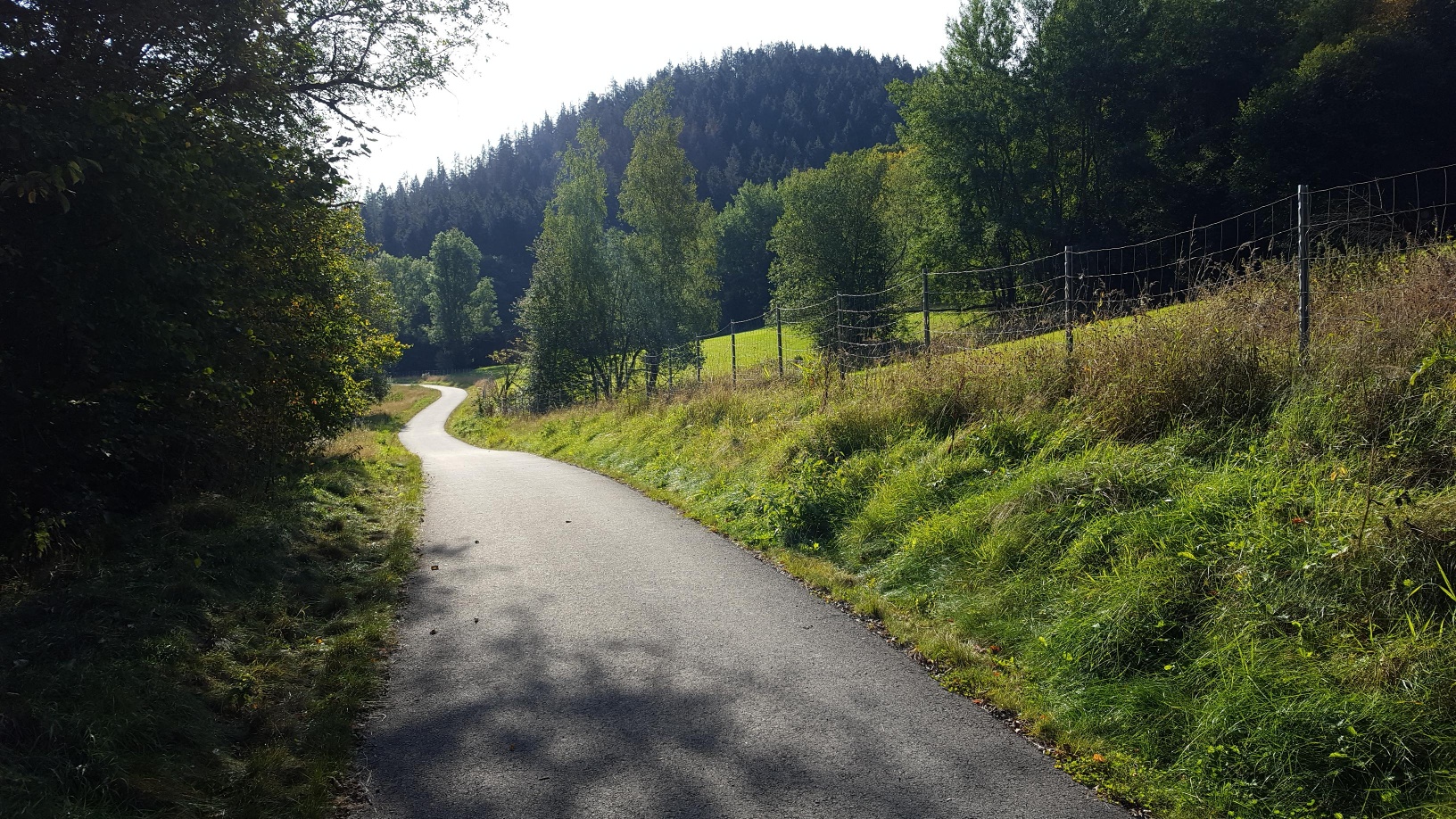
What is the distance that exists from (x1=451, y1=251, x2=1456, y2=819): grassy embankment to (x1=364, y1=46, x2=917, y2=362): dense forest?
10385cm

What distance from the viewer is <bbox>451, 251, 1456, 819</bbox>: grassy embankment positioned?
365cm

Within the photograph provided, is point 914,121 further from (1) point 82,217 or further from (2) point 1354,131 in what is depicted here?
(1) point 82,217

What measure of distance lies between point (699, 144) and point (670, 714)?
147 metres

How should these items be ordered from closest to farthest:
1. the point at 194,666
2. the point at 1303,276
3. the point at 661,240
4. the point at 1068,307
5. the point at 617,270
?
the point at 194,666 < the point at 1303,276 < the point at 1068,307 < the point at 617,270 < the point at 661,240

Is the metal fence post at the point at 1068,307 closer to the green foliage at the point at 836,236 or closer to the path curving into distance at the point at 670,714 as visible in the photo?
the path curving into distance at the point at 670,714

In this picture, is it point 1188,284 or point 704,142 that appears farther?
point 704,142

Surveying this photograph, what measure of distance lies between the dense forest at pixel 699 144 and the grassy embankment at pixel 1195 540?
103848mm

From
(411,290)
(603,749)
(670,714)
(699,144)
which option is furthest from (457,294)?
(603,749)

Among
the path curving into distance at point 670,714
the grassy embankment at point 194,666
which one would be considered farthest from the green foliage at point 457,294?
the path curving into distance at point 670,714

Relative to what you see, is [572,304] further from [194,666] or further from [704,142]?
[704,142]

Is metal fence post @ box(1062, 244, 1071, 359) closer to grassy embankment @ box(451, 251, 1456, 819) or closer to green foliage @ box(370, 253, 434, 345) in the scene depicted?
grassy embankment @ box(451, 251, 1456, 819)

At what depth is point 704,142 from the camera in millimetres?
143625

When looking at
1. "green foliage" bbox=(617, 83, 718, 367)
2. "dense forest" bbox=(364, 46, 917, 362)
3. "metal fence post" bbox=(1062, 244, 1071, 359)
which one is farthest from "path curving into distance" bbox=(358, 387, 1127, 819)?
"dense forest" bbox=(364, 46, 917, 362)

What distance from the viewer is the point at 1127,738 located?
13.5ft
